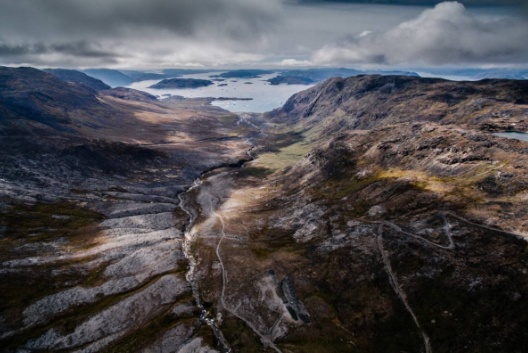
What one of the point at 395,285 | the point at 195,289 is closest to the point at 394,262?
the point at 395,285

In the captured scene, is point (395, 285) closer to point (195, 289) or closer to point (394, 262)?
point (394, 262)

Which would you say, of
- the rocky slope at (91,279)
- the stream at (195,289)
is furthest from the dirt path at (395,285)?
the rocky slope at (91,279)

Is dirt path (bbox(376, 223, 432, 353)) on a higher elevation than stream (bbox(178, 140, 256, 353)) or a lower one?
higher

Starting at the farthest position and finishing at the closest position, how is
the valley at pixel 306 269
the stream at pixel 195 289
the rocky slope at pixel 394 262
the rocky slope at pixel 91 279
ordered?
the rocky slope at pixel 91 279
the stream at pixel 195 289
the valley at pixel 306 269
the rocky slope at pixel 394 262

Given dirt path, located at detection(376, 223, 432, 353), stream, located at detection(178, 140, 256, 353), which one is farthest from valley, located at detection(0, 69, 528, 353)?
stream, located at detection(178, 140, 256, 353)

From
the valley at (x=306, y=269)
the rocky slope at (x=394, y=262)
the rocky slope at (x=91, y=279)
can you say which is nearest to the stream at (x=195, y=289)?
the valley at (x=306, y=269)

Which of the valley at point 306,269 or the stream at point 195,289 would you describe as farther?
the stream at point 195,289

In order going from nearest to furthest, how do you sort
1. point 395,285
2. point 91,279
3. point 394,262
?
point 395,285 → point 394,262 → point 91,279

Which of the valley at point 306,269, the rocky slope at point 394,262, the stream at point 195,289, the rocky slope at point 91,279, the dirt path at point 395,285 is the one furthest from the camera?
the rocky slope at point 91,279

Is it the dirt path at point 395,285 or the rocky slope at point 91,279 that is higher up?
the dirt path at point 395,285

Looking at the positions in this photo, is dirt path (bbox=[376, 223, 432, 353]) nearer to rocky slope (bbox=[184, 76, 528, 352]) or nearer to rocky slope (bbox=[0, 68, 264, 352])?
rocky slope (bbox=[184, 76, 528, 352])

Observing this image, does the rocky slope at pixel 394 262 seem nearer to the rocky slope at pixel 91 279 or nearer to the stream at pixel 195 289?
the stream at pixel 195 289
